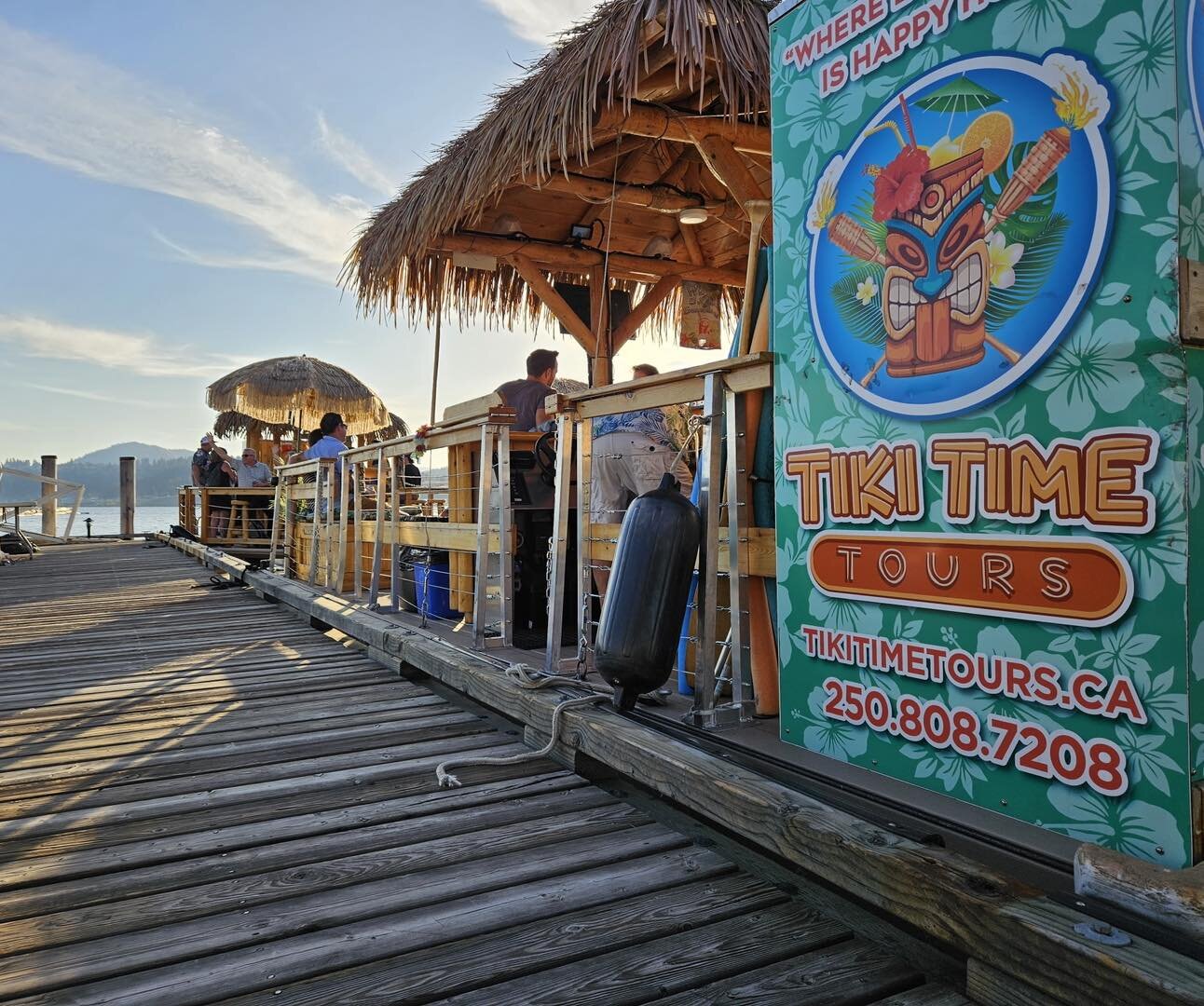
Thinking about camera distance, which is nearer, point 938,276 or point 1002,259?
point 1002,259

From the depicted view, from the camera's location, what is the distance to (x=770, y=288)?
240cm

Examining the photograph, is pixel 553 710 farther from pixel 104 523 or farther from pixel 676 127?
pixel 104 523

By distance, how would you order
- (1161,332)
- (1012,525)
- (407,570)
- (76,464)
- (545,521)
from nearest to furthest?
(1161,332) → (1012,525) → (545,521) → (407,570) → (76,464)

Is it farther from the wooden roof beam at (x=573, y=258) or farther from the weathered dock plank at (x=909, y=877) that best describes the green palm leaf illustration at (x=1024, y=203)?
the wooden roof beam at (x=573, y=258)

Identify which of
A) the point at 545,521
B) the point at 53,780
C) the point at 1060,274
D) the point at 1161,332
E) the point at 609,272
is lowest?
the point at 53,780

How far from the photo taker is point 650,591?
2402 millimetres

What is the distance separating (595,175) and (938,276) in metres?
4.35

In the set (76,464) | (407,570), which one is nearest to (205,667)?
(407,570)

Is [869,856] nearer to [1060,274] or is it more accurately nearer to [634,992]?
[634,992]

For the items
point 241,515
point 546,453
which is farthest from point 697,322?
point 241,515

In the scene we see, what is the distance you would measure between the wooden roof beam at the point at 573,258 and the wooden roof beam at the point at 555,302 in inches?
3.0

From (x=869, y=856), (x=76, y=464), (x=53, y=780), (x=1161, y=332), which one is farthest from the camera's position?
(x=76, y=464)

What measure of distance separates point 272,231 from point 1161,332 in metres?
20.4

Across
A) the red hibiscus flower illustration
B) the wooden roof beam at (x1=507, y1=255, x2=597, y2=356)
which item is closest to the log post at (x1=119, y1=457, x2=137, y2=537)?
the wooden roof beam at (x1=507, y1=255, x2=597, y2=356)
